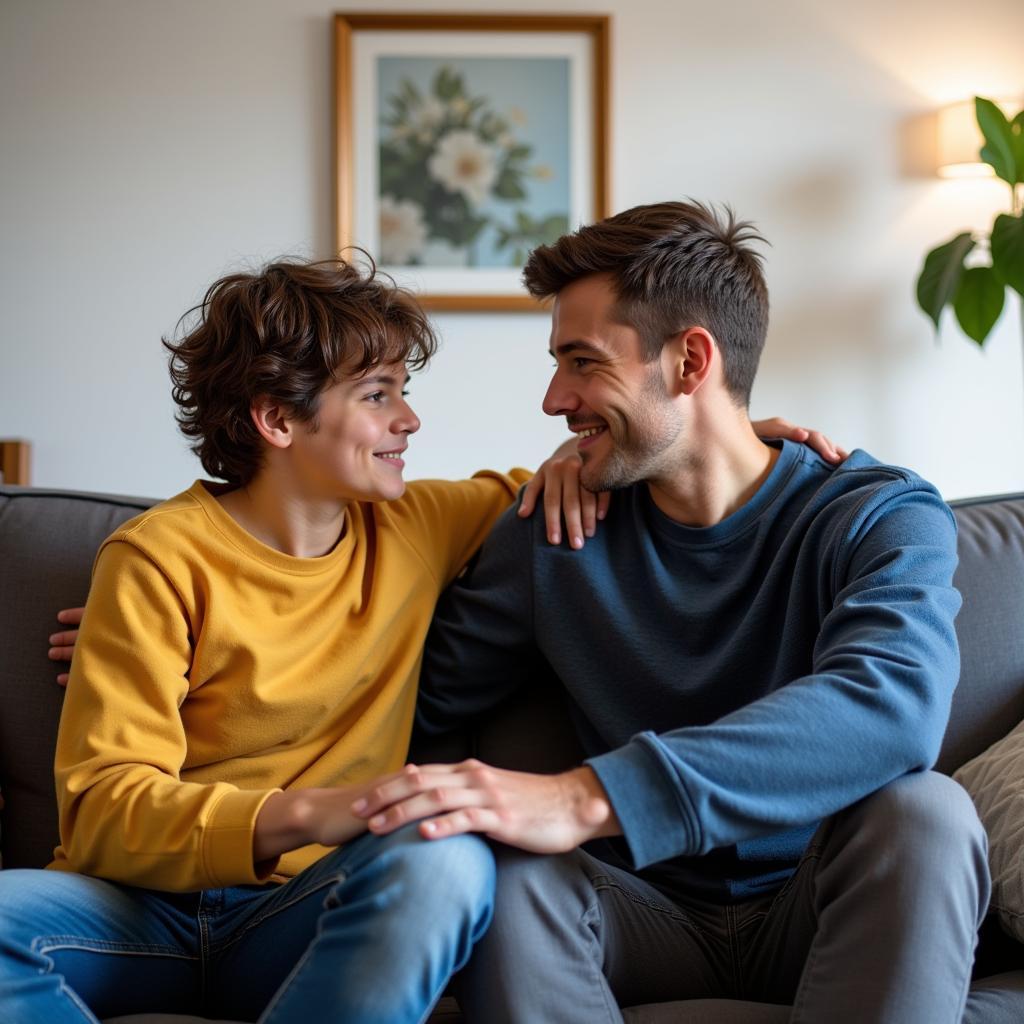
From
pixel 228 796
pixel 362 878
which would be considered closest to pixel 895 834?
pixel 362 878

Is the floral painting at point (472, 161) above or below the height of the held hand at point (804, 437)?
above

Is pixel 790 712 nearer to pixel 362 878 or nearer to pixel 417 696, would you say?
pixel 362 878

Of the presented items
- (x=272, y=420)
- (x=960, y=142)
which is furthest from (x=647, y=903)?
(x=960, y=142)

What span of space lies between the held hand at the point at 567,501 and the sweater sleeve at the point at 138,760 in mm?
480

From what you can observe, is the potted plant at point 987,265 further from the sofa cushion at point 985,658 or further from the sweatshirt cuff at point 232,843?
the sweatshirt cuff at point 232,843

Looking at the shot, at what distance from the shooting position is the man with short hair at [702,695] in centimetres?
114


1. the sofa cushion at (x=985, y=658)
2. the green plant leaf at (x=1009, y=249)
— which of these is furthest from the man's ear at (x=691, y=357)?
the green plant leaf at (x=1009, y=249)

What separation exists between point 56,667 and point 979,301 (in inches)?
98.9

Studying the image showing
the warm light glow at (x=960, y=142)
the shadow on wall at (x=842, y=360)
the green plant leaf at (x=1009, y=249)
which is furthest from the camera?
the shadow on wall at (x=842, y=360)

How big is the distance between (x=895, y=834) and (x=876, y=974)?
0.41 ft

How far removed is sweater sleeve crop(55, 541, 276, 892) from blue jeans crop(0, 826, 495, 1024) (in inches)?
2.4

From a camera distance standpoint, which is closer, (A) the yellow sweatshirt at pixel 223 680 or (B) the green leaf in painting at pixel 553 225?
(A) the yellow sweatshirt at pixel 223 680

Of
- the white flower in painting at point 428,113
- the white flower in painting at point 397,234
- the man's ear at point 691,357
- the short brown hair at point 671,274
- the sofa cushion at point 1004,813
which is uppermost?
the white flower in painting at point 428,113

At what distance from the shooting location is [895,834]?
1.14 m
